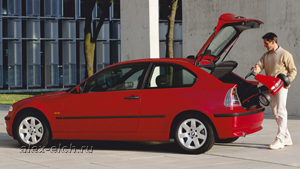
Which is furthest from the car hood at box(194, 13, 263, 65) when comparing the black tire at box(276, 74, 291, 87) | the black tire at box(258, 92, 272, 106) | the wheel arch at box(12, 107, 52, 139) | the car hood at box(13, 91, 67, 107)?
the wheel arch at box(12, 107, 52, 139)

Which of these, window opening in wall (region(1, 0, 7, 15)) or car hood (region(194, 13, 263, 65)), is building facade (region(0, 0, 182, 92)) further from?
car hood (region(194, 13, 263, 65))

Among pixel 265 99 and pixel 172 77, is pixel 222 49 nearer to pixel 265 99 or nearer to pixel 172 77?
pixel 172 77

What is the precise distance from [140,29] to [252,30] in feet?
10.8

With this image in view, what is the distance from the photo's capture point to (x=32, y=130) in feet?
29.1

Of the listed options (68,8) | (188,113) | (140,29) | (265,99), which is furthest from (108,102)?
(68,8)

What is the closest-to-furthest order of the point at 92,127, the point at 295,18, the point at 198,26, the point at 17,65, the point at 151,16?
the point at 92,127 → the point at 295,18 → the point at 151,16 → the point at 198,26 → the point at 17,65

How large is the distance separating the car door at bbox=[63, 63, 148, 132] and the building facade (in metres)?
30.7

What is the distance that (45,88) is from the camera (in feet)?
128

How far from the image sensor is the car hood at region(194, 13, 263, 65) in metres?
8.38

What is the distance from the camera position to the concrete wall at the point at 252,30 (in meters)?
14.1

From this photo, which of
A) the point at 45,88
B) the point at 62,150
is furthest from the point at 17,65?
the point at 62,150

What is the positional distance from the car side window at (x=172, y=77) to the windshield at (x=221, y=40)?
634 mm

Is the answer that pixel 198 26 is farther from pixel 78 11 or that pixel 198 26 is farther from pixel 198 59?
pixel 78 11

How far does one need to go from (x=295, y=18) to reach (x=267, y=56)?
19.5ft
